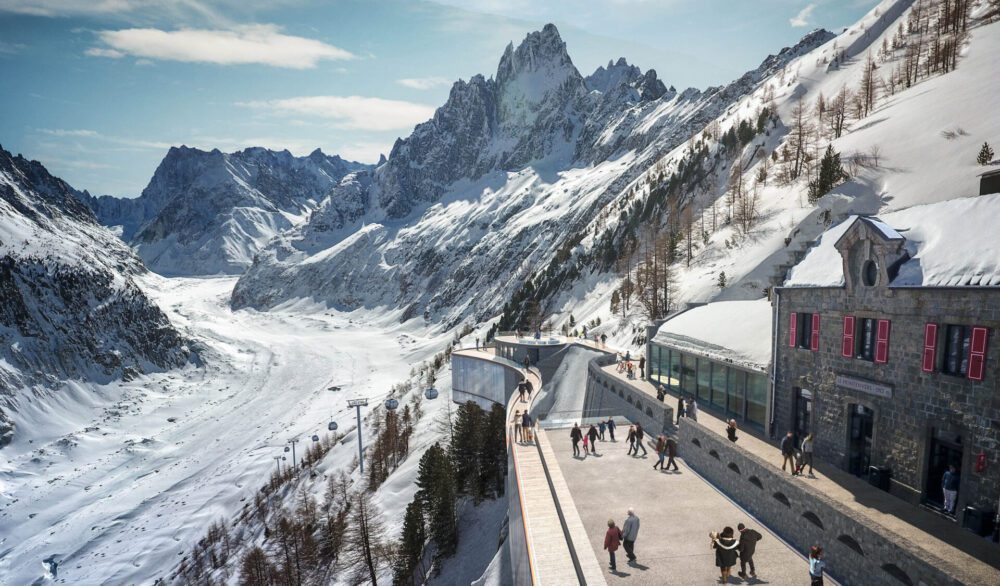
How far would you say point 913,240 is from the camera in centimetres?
1761

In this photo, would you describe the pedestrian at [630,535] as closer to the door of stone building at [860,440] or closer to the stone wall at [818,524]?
the stone wall at [818,524]

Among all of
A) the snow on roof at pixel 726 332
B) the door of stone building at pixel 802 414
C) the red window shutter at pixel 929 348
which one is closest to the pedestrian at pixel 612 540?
the door of stone building at pixel 802 414

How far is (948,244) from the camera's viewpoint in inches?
639

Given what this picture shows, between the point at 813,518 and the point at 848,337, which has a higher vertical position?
the point at 848,337

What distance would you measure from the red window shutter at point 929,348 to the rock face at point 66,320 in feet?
440

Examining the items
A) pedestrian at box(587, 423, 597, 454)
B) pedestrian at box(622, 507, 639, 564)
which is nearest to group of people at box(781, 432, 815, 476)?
pedestrian at box(622, 507, 639, 564)

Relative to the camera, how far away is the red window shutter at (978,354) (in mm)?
14109

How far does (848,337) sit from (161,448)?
105 m

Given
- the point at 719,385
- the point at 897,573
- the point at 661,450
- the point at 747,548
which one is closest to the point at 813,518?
the point at 747,548

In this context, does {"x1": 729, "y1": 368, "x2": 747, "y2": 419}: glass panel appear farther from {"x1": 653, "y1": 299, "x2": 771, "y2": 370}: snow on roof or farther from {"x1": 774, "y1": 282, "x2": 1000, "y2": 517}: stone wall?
{"x1": 774, "y1": 282, "x2": 1000, "y2": 517}: stone wall

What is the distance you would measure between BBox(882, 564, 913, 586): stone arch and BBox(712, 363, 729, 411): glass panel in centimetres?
1399

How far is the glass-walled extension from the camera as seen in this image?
2477 cm

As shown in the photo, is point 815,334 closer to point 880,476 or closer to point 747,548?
point 880,476

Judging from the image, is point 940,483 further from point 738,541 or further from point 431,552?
point 431,552
